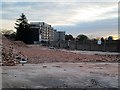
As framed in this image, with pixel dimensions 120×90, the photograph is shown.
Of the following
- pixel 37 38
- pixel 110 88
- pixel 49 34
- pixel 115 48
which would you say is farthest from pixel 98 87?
pixel 49 34

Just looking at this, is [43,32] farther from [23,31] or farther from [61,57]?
[61,57]

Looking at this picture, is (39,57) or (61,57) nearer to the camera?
(39,57)

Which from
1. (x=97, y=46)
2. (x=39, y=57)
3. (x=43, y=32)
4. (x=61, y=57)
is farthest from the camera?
(x=43, y=32)

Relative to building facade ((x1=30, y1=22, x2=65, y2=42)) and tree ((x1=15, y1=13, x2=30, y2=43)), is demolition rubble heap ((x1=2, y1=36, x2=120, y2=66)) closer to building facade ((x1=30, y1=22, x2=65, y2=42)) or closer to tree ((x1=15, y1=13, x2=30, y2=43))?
tree ((x1=15, y1=13, x2=30, y2=43))

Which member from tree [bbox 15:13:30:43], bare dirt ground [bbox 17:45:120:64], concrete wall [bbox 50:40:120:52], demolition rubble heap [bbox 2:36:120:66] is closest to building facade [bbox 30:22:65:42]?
tree [bbox 15:13:30:43]

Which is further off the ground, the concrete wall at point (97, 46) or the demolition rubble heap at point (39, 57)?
the concrete wall at point (97, 46)

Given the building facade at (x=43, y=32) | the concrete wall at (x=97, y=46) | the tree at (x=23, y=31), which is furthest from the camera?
the building facade at (x=43, y=32)

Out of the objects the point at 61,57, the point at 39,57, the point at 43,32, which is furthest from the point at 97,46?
the point at 43,32

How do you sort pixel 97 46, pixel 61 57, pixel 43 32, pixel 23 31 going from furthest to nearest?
pixel 43 32 → pixel 23 31 → pixel 97 46 → pixel 61 57

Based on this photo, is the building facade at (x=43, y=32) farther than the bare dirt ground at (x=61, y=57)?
Yes

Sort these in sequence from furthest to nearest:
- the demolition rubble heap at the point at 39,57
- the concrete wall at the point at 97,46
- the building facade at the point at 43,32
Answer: the building facade at the point at 43,32
the concrete wall at the point at 97,46
the demolition rubble heap at the point at 39,57

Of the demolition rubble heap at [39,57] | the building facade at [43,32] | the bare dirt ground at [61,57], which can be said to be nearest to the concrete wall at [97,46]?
the bare dirt ground at [61,57]

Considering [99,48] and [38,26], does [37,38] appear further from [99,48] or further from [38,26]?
[99,48]

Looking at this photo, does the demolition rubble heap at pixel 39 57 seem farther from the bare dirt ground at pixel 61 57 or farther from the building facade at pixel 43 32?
the building facade at pixel 43 32
